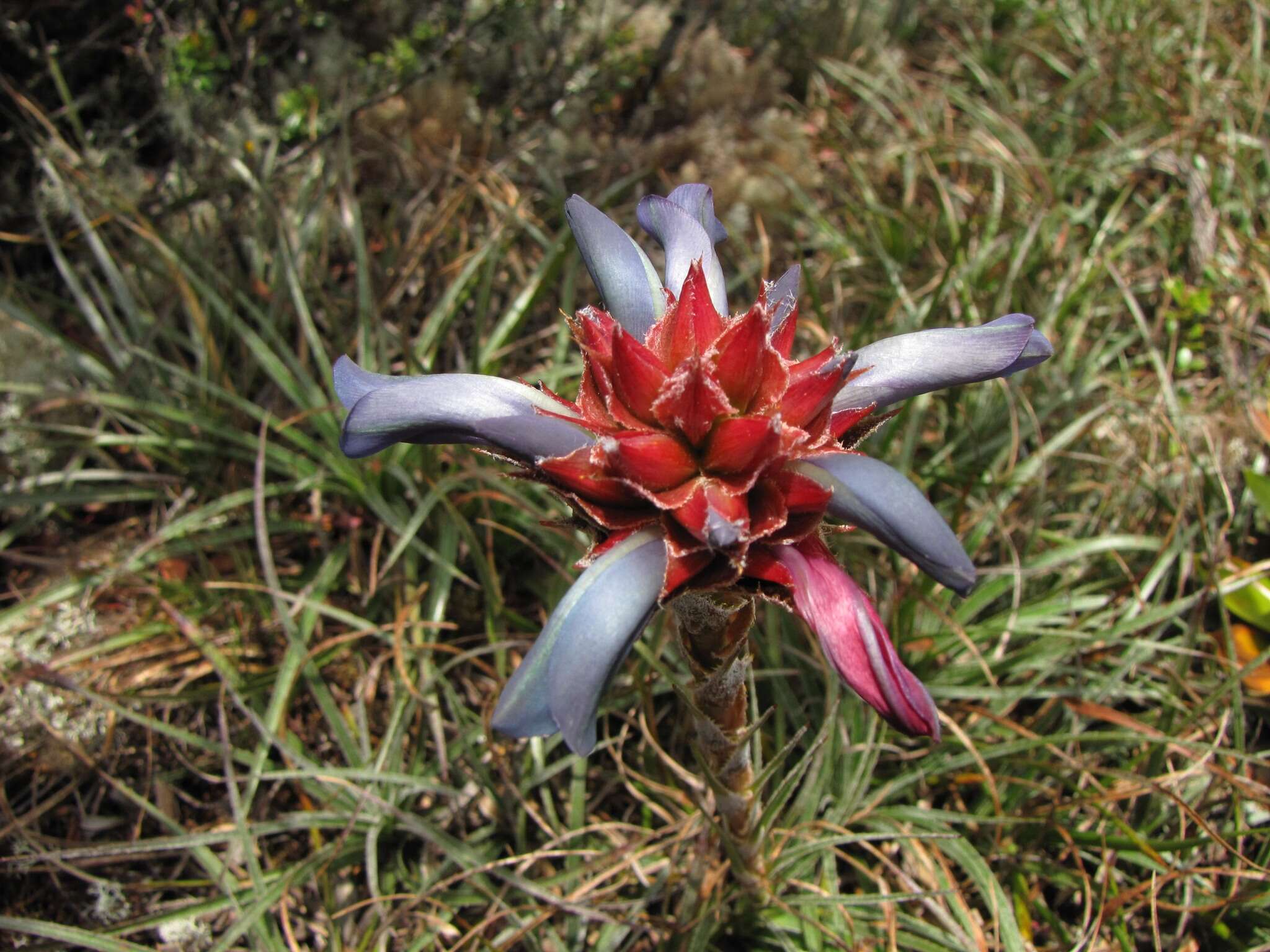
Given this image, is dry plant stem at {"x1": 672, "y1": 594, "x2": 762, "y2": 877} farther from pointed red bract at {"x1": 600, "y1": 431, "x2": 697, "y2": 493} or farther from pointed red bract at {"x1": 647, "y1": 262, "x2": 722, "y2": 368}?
pointed red bract at {"x1": 647, "y1": 262, "x2": 722, "y2": 368}

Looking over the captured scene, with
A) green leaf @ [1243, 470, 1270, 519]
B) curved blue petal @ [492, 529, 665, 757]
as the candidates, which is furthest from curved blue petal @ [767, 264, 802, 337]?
green leaf @ [1243, 470, 1270, 519]

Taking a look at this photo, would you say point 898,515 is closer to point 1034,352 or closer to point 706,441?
point 706,441

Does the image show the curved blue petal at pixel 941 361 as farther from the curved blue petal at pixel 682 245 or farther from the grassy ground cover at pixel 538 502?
the grassy ground cover at pixel 538 502

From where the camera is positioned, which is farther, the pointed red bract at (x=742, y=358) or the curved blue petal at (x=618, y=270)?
the curved blue petal at (x=618, y=270)

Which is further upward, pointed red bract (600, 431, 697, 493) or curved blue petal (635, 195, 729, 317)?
curved blue petal (635, 195, 729, 317)

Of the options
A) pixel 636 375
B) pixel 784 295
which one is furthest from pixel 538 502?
pixel 636 375

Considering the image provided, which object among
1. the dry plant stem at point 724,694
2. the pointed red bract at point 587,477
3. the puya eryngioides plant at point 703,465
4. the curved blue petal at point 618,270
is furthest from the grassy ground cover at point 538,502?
the curved blue petal at point 618,270
